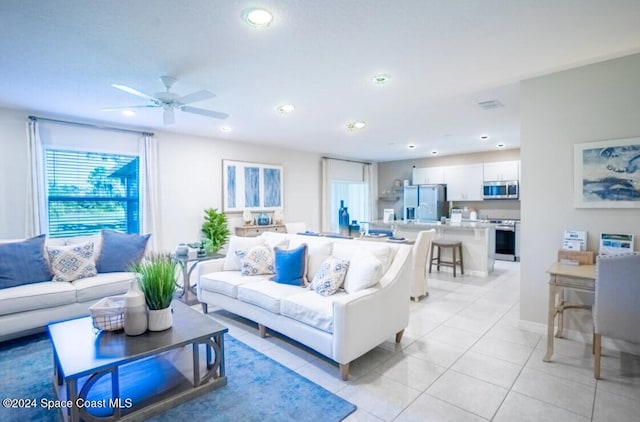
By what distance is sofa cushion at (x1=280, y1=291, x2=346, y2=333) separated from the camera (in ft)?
8.23

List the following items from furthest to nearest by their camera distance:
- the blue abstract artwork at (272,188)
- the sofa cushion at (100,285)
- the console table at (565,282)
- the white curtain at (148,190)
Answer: the blue abstract artwork at (272,188), the white curtain at (148,190), the sofa cushion at (100,285), the console table at (565,282)

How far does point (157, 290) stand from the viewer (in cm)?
225

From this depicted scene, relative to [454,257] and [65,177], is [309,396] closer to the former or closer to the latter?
[454,257]

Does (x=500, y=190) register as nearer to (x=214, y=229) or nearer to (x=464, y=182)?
(x=464, y=182)

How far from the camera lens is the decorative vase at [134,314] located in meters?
2.17

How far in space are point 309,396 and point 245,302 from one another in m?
1.32

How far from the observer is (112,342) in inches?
83.0

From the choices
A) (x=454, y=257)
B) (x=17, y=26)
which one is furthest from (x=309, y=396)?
(x=454, y=257)

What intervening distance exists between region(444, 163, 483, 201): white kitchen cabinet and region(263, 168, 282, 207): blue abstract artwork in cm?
439

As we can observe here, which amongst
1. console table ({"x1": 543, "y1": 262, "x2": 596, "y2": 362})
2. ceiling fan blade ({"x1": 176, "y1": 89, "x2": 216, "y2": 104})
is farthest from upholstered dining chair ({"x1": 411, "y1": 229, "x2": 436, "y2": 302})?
ceiling fan blade ({"x1": 176, "y1": 89, "x2": 216, "y2": 104})

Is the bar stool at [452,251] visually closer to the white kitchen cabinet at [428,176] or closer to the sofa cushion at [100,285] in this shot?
the white kitchen cabinet at [428,176]

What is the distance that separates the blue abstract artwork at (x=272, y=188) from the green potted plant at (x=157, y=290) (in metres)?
4.52

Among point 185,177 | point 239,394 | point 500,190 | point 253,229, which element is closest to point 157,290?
point 239,394

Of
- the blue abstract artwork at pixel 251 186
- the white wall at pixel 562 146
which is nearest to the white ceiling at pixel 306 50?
the white wall at pixel 562 146
